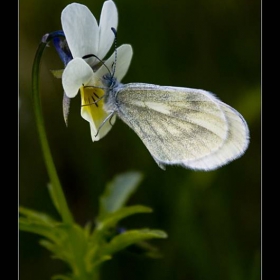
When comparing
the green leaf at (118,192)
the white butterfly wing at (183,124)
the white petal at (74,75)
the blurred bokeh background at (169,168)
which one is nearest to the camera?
the white petal at (74,75)

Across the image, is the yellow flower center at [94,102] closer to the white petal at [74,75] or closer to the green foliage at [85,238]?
the white petal at [74,75]

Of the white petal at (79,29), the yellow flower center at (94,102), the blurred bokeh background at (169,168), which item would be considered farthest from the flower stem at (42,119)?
the blurred bokeh background at (169,168)

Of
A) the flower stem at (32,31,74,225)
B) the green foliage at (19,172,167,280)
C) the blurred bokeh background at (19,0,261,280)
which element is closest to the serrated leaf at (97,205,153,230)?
the green foliage at (19,172,167,280)

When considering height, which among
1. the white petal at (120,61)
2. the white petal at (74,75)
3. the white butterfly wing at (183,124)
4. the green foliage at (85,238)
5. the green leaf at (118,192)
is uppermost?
the white petal at (120,61)

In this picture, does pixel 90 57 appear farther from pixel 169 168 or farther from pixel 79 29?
pixel 169 168

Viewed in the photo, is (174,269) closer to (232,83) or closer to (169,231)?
(169,231)

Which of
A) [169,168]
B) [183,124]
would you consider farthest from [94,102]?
[169,168]
